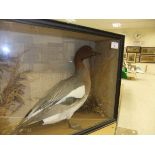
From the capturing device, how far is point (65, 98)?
78 centimetres

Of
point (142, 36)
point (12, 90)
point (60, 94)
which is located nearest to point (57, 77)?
point (60, 94)

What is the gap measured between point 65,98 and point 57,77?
4.2 inches

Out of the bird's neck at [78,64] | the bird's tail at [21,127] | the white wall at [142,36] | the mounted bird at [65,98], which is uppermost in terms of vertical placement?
the white wall at [142,36]

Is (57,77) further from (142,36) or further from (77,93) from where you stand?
(142,36)

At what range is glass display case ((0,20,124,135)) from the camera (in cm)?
69

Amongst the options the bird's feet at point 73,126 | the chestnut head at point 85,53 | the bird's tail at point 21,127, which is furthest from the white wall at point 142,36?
the bird's tail at point 21,127

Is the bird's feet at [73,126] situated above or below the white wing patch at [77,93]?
below

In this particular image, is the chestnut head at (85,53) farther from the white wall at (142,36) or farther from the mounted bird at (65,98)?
the white wall at (142,36)

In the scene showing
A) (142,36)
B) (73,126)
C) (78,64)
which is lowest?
(73,126)

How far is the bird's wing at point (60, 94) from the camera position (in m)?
0.75

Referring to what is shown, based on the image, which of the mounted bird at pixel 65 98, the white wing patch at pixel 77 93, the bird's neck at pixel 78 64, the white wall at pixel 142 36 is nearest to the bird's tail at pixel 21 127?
the mounted bird at pixel 65 98

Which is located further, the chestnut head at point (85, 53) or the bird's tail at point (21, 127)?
the chestnut head at point (85, 53)
